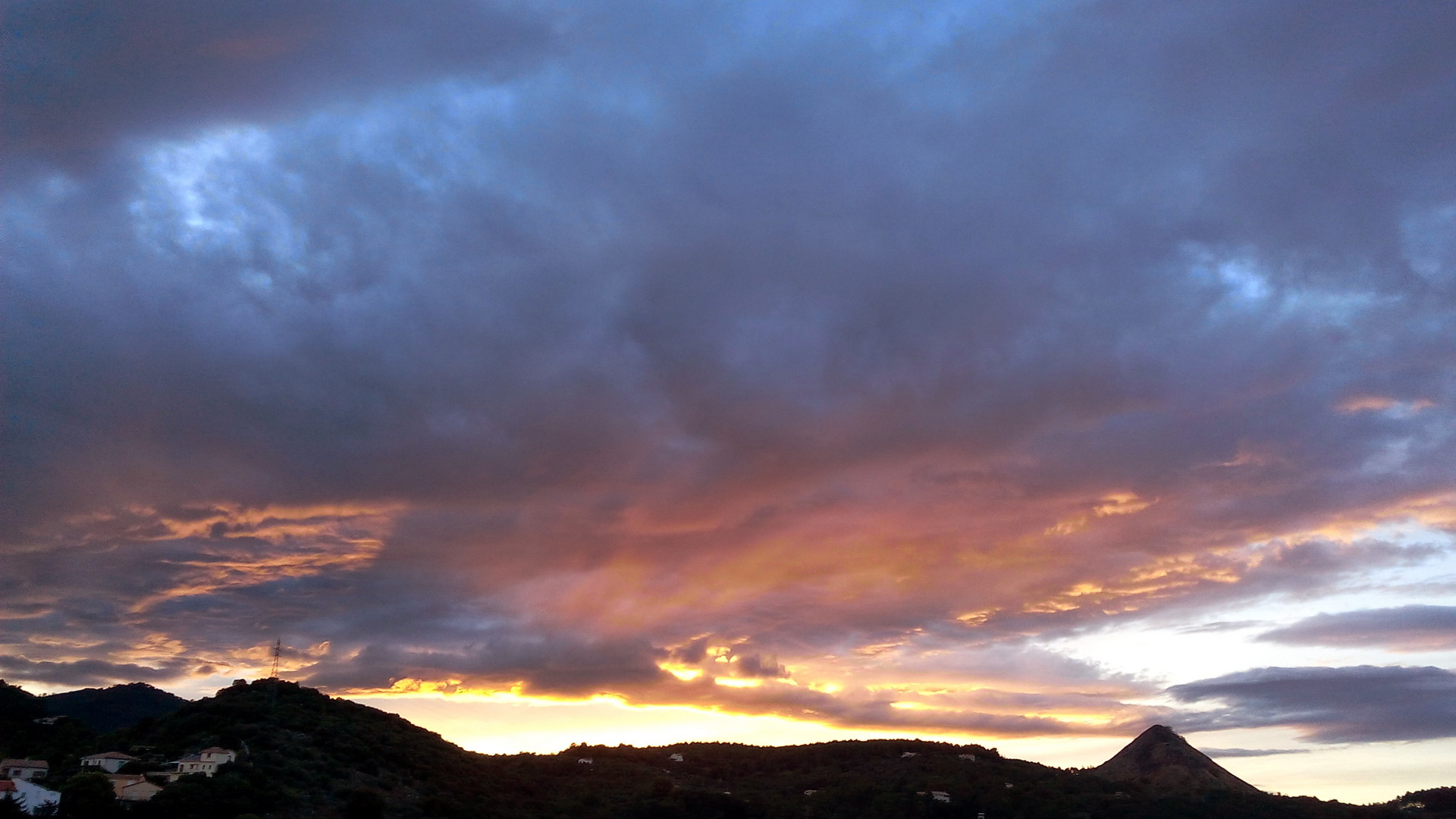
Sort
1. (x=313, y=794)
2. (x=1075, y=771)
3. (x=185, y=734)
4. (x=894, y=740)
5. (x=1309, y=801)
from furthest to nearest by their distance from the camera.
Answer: (x=894, y=740) → (x=1075, y=771) → (x=1309, y=801) → (x=185, y=734) → (x=313, y=794)

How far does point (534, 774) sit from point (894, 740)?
65.9 metres

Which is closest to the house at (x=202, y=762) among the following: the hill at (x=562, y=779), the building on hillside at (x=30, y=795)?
the hill at (x=562, y=779)

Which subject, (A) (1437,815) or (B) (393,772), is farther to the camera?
(A) (1437,815)

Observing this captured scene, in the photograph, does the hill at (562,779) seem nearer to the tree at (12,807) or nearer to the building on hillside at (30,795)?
the building on hillside at (30,795)

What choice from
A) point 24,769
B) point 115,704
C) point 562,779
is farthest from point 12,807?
point 115,704

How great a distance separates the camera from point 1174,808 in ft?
420

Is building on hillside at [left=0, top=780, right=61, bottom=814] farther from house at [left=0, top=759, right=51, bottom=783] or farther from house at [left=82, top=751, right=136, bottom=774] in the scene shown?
house at [left=82, top=751, right=136, bottom=774]

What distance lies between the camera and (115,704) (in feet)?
568

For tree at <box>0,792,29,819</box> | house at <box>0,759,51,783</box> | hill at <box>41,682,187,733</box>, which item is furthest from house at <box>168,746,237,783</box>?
hill at <box>41,682,187,733</box>

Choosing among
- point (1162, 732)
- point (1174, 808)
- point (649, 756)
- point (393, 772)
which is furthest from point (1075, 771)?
point (393, 772)

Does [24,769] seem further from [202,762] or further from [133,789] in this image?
[133,789]

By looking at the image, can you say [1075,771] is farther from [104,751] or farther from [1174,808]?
[104,751]

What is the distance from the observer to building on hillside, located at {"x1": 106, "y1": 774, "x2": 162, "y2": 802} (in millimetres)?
79625

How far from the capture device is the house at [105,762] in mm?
90250
